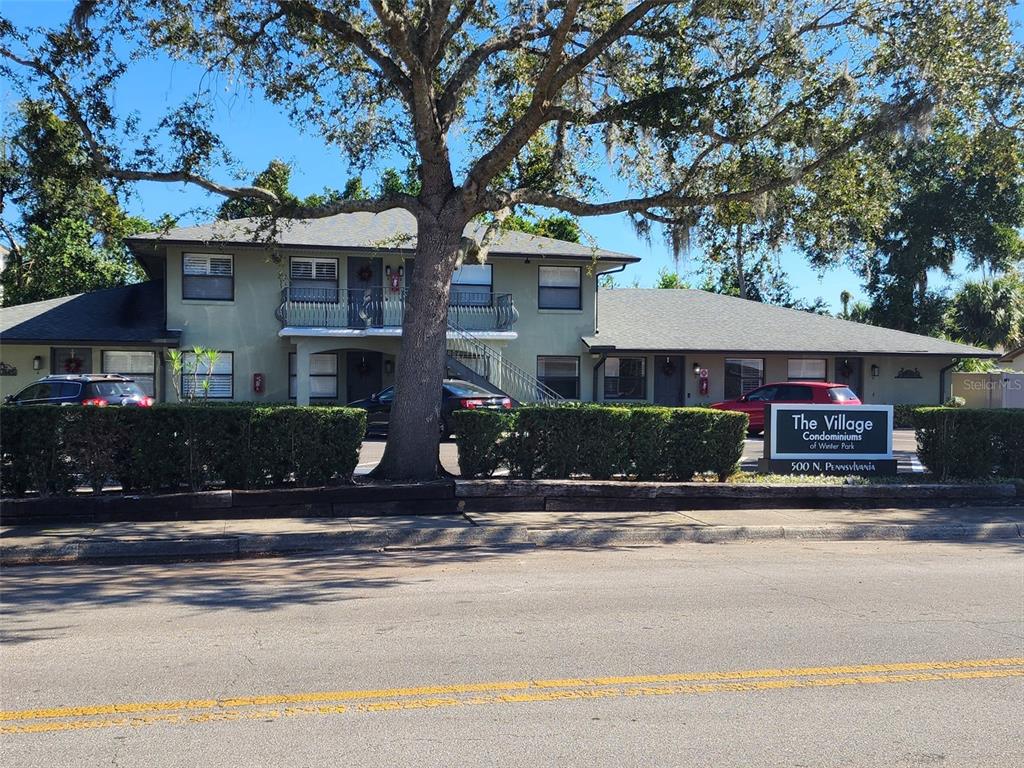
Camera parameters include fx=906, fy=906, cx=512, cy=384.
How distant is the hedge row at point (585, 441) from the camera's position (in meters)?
12.7

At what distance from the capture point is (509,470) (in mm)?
12953

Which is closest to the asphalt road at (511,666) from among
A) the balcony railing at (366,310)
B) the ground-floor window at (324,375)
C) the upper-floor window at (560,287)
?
the balcony railing at (366,310)

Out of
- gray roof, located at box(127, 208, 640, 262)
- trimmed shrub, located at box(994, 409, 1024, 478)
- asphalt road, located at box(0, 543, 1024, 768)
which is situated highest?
gray roof, located at box(127, 208, 640, 262)

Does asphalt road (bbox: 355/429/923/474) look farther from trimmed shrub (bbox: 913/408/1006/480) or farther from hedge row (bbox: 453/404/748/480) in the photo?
hedge row (bbox: 453/404/748/480)

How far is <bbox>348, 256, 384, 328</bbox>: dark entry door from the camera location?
86.4 ft

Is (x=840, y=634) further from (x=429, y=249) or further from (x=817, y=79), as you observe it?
(x=817, y=79)

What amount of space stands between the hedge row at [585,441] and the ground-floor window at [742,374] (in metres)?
17.2

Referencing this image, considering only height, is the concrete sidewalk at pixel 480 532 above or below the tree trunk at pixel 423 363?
below

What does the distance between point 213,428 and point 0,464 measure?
2.48m

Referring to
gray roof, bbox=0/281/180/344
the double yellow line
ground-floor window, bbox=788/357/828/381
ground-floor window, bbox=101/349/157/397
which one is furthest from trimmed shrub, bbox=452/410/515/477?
ground-floor window, bbox=788/357/828/381

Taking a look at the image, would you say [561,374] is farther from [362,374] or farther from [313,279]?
[313,279]

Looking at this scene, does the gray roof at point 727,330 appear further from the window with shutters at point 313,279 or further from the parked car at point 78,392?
the parked car at point 78,392

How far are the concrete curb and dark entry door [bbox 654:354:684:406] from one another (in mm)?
17955

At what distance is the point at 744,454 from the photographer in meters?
20.0
